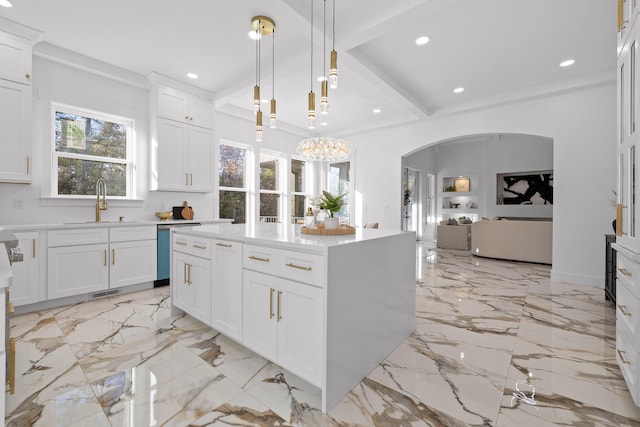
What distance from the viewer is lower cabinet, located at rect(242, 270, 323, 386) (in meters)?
1.58

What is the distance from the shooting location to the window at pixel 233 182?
217 inches

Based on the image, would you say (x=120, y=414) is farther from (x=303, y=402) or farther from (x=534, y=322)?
(x=534, y=322)

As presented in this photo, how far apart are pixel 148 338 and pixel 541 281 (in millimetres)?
5083

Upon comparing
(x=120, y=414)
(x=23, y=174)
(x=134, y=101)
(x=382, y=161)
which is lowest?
(x=120, y=414)

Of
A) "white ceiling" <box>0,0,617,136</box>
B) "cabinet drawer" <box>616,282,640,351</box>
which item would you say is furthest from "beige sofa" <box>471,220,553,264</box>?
"cabinet drawer" <box>616,282,640,351</box>

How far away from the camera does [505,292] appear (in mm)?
3686

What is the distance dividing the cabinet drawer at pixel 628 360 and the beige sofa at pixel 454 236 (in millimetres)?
5597

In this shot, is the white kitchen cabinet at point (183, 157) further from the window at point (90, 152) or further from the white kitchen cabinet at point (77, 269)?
the white kitchen cabinet at point (77, 269)

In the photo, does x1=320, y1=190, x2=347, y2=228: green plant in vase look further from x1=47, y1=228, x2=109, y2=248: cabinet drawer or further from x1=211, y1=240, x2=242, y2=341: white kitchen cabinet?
x1=47, y1=228, x2=109, y2=248: cabinet drawer

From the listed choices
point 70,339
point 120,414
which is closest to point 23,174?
point 70,339

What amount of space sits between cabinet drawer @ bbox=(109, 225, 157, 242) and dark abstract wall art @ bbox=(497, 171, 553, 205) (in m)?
9.09

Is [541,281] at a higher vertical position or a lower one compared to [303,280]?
lower

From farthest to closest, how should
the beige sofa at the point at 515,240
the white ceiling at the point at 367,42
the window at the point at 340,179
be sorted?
the window at the point at 340,179 → the beige sofa at the point at 515,240 → the white ceiling at the point at 367,42

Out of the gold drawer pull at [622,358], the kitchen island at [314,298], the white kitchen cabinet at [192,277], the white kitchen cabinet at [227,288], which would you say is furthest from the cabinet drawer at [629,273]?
the white kitchen cabinet at [192,277]
